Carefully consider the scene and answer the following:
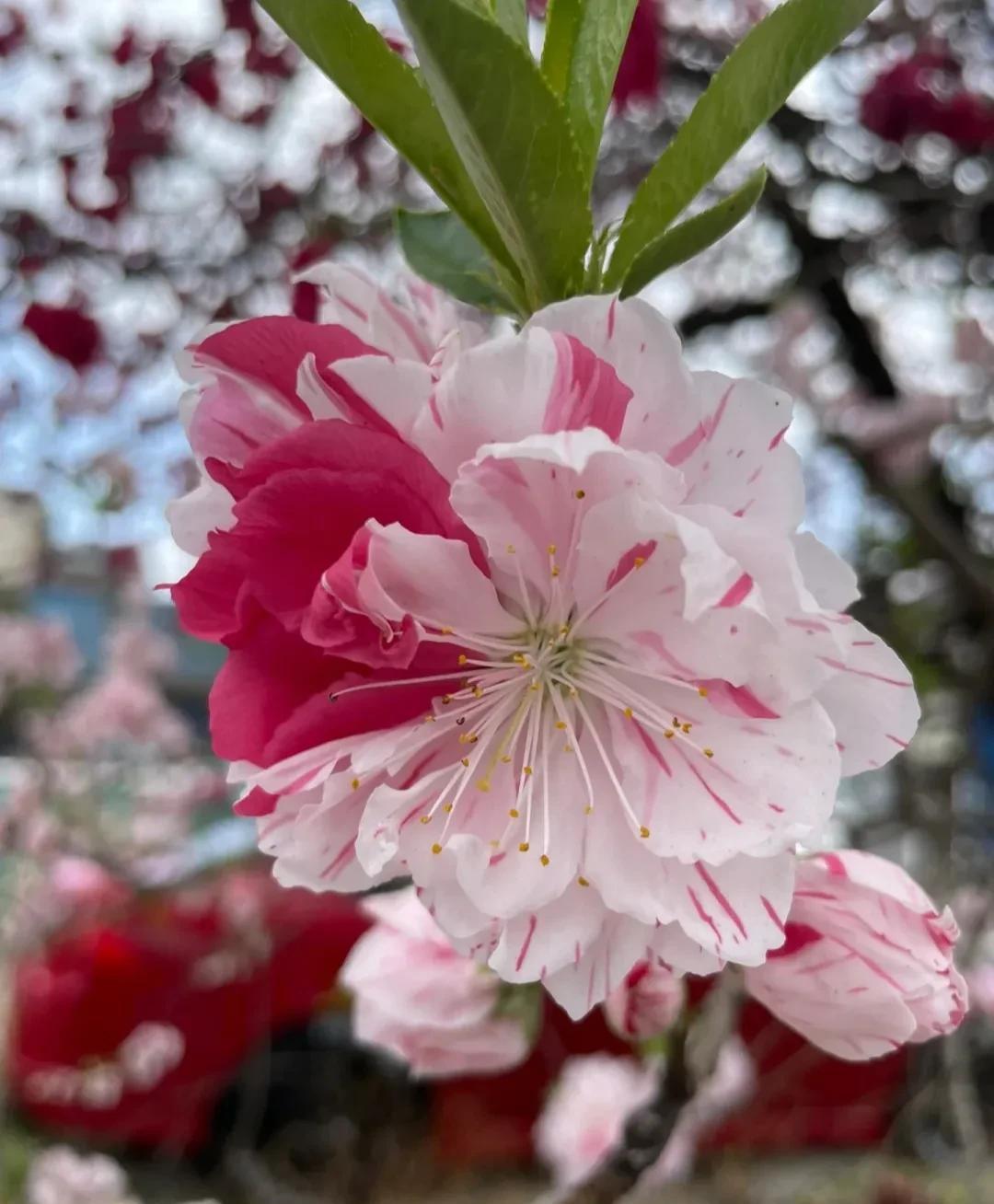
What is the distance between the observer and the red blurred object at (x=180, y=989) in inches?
135

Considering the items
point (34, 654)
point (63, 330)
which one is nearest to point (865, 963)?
point (63, 330)

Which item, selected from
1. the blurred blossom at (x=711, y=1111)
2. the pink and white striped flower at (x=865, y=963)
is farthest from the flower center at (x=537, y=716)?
the blurred blossom at (x=711, y=1111)

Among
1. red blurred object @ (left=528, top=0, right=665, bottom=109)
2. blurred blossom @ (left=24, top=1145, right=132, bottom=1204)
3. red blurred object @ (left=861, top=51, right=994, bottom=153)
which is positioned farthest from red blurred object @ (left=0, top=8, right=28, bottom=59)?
blurred blossom @ (left=24, top=1145, right=132, bottom=1204)

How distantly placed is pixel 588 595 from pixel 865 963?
246 mm

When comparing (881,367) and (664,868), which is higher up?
(664,868)

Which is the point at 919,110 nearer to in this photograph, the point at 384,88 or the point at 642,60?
the point at 642,60

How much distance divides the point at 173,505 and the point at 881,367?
291 centimetres

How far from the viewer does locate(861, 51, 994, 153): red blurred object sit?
2.23 metres

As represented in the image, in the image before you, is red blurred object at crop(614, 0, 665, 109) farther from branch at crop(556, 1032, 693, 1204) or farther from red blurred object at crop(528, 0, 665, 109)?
branch at crop(556, 1032, 693, 1204)

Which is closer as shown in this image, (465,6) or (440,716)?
(465,6)

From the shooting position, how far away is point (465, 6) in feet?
1.27

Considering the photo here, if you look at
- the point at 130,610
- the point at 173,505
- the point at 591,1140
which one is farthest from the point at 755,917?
the point at 130,610

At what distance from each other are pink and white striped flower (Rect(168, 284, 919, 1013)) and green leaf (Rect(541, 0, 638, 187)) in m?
0.11

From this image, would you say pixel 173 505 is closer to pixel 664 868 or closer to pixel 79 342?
pixel 664 868
